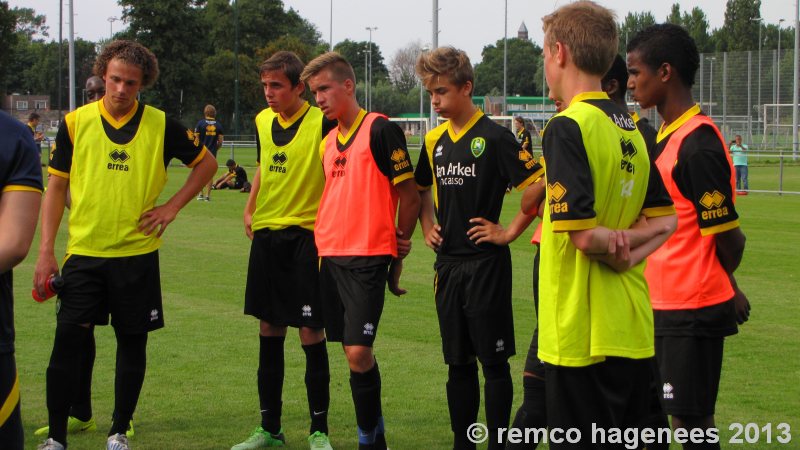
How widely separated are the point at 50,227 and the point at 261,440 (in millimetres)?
1773

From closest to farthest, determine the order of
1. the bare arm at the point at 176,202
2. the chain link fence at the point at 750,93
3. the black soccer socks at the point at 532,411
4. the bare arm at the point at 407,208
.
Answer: the black soccer socks at the point at 532,411, the bare arm at the point at 407,208, the bare arm at the point at 176,202, the chain link fence at the point at 750,93

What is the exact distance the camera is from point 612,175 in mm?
3793

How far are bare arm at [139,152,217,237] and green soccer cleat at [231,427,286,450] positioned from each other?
1342 millimetres

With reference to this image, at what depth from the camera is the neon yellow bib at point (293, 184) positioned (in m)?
6.46

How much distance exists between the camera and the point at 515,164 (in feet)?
18.3

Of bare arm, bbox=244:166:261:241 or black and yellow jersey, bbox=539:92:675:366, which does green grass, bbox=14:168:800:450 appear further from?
black and yellow jersey, bbox=539:92:675:366

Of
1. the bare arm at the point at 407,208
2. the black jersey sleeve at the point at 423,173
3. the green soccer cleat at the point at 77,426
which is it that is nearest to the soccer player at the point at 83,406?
the green soccer cleat at the point at 77,426

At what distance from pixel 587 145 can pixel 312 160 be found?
3.02m

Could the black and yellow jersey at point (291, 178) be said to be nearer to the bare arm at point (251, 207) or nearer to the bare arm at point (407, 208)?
the bare arm at point (251, 207)

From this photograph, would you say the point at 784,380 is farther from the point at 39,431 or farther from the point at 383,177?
the point at 39,431

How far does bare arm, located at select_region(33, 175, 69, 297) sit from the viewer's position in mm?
5891

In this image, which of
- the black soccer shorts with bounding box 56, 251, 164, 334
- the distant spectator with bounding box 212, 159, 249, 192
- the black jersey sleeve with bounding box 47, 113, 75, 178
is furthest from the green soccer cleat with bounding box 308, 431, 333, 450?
the distant spectator with bounding box 212, 159, 249, 192

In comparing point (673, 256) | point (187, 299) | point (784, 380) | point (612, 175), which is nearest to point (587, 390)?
point (612, 175)

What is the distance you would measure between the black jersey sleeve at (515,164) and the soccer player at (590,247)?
1.63 m
